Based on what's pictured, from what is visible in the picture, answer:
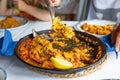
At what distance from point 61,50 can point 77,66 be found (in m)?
0.14

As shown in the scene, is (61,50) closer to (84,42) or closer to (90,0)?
(84,42)

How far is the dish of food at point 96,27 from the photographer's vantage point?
1163 mm

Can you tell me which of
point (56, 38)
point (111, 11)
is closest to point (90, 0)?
point (111, 11)

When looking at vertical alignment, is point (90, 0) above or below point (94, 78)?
above

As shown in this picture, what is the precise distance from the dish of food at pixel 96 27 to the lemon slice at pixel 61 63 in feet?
1.34

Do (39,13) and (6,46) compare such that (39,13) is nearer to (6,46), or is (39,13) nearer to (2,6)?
(2,6)

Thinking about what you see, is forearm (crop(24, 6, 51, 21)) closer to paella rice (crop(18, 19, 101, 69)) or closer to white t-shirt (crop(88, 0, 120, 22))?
paella rice (crop(18, 19, 101, 69))

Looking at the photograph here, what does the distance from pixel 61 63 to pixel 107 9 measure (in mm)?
1172

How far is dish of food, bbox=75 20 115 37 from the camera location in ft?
3.82

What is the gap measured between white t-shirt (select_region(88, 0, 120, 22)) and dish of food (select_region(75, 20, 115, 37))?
1.61 ft

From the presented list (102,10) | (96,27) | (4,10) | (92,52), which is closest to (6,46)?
(92,52)

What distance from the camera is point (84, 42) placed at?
0.98m

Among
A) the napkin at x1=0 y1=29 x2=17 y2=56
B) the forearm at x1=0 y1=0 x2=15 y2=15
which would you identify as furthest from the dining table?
the forearm at x1=0 y1=0 x2=15 y2=15

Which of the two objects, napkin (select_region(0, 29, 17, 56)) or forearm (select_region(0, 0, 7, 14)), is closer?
napkin (select_region(0, 29, 17, 56))
